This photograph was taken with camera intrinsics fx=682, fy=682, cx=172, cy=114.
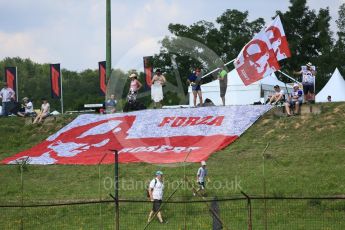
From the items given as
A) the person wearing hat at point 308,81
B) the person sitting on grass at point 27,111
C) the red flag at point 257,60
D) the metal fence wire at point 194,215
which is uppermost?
the red flag at point 257,60

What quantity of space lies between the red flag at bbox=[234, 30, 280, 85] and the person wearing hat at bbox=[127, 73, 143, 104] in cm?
474

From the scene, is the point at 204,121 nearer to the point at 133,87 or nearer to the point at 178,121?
the point at 178,121

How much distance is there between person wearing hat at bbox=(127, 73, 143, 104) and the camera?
98.9 ft

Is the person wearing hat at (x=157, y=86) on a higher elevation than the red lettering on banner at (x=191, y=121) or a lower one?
higher

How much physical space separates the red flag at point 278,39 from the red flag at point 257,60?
0.20m

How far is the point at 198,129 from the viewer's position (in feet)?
88.7

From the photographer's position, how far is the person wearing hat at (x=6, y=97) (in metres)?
35.1

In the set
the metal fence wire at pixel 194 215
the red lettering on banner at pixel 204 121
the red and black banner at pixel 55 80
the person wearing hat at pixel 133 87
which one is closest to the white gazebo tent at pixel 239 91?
the person wearing hat at pixel 133 87

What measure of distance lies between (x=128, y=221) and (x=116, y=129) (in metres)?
11.5

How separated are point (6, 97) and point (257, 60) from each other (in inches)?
561

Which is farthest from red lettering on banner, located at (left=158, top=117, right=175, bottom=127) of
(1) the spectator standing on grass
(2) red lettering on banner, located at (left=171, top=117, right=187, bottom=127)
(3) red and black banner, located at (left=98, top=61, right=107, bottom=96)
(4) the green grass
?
(3) red and black banner, located at (left=98, top=61, right=107, bottom=96)

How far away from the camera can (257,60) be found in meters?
27.9

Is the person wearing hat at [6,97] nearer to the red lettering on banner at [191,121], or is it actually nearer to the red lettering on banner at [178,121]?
the red lettering on banner at [178,121]

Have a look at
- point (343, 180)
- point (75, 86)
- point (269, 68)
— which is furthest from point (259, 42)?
point (75, 86)
